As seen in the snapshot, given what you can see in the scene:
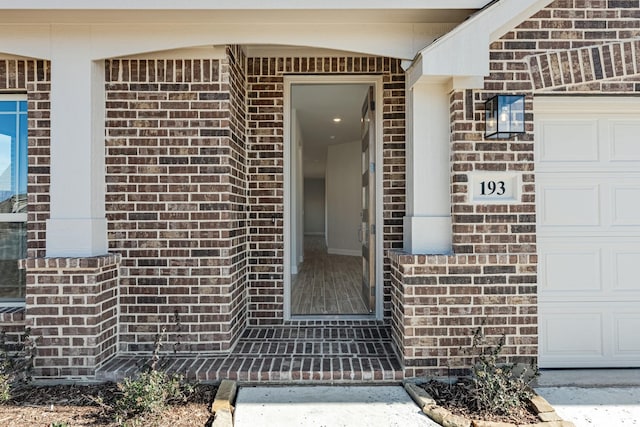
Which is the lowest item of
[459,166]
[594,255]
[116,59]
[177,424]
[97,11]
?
[177,424]

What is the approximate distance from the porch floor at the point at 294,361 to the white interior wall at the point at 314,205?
15011mm

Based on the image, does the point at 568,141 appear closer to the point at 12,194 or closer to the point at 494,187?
the point at 494,187

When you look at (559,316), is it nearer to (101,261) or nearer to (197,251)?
(197,251)

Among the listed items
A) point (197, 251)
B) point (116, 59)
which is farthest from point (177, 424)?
point (116, 59)

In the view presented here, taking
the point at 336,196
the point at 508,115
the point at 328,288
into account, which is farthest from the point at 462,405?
the point at 336,196

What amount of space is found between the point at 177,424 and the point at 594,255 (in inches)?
135

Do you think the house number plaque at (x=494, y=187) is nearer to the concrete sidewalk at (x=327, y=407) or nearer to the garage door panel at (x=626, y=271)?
the garage door panel at (x=626, y=271)

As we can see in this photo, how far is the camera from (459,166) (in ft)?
10.0

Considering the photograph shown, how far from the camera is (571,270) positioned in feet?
10.7

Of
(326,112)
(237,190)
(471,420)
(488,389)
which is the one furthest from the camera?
(326,112)

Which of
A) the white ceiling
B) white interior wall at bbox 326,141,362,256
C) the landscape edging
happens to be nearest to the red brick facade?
the landscape edging

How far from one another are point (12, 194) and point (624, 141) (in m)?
5.27

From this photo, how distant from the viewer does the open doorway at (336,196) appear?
14.1 ft

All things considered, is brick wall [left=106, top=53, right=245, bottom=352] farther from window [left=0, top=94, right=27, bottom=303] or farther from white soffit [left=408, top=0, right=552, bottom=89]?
white soffit [left=408, top=0, right=552, bottom=89]
